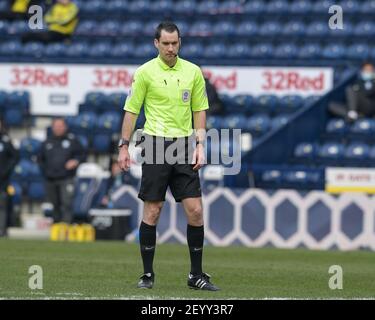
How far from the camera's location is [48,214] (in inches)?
853

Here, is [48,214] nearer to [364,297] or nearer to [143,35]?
[143,35]

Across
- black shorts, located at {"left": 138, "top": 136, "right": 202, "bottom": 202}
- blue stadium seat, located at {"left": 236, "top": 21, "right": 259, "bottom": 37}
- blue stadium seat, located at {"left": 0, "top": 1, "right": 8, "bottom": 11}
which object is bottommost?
black shorts, located at {"left": 138, "top": 136, "right": 202, "bottom": 202}

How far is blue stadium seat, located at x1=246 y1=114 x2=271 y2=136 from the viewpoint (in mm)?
22141

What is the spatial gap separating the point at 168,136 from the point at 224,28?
14802 millimetres

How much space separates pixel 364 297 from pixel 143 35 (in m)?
16.1

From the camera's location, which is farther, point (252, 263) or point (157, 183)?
point (252, 263)

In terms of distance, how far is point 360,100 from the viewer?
21516 millimetres

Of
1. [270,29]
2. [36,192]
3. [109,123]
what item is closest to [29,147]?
[36,192]

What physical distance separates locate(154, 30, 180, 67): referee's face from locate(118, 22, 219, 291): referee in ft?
0.04

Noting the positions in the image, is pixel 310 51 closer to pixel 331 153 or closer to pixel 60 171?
pixel 331 153

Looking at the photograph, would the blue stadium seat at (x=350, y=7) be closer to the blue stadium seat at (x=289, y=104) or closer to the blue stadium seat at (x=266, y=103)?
the blue stadium seat at (x=289, y=104)

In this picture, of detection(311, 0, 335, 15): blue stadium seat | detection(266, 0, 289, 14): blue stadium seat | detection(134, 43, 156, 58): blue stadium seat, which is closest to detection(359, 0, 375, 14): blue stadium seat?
detection(311, 0, 335, 15): blue stadium seat

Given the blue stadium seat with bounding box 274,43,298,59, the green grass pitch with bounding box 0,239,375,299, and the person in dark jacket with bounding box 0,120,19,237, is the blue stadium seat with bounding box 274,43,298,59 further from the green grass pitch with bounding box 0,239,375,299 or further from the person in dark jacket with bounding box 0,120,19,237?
the green grass pitch with bounding box 0,239,375,299

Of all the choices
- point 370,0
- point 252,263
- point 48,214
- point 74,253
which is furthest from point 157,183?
point 370,0
